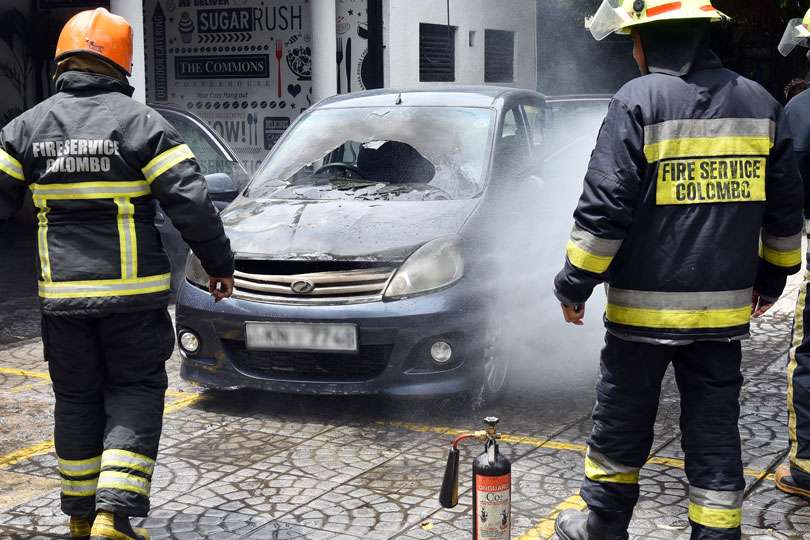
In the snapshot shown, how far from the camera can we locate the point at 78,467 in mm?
4020

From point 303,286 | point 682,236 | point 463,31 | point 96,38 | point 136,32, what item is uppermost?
point 463,31

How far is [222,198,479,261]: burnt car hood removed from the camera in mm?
5695

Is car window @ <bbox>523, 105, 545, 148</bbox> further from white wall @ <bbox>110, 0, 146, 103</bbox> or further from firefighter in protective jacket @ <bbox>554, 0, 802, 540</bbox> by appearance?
white wall @ <bbox>110, 0, 146, 103</bbox>

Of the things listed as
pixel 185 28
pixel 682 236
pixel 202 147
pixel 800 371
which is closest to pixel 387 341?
pixel 800 371

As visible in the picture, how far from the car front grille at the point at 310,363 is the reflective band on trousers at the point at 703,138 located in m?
2.30

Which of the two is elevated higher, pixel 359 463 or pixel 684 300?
pixel 684 300

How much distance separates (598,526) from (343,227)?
8.33 ft

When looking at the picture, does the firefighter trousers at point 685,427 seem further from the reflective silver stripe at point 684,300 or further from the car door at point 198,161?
the car door at point 198,161

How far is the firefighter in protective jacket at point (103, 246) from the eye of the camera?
12.8 ft

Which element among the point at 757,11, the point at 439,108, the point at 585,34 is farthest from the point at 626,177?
the point at 585,34

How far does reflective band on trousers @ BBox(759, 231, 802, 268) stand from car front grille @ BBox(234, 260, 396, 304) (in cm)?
217

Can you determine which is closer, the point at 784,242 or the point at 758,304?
the point at 784,242

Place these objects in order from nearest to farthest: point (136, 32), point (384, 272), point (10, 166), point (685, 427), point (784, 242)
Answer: point (685, 427) → point (784, 242) → point (10, 166) → point (384, 272) → point (136, 32)

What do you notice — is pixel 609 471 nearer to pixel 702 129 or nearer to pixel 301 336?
pixel 702 129
